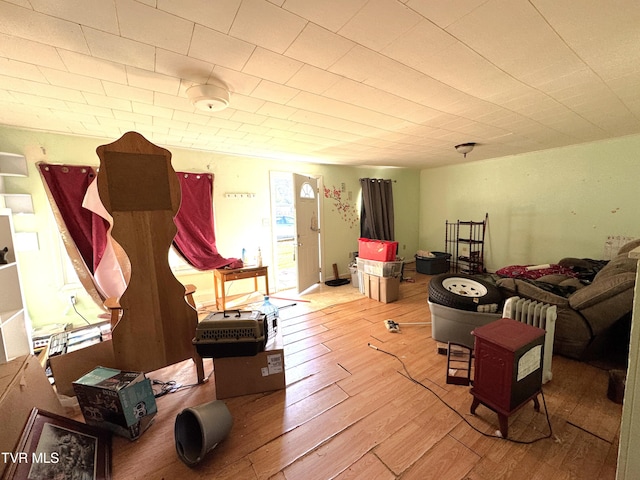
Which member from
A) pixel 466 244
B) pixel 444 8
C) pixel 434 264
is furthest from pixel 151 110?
pixel 466 244

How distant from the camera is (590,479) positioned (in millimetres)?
1211

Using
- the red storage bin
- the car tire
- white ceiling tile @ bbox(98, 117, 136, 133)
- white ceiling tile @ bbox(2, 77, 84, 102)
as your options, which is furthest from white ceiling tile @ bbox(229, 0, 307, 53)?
the red storage bin

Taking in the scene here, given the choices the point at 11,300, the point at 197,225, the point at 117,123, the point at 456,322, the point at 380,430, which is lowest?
the point at 380,430

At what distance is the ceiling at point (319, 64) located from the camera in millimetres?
1080

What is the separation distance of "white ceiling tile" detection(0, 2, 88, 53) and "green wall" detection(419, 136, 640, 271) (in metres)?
5.42

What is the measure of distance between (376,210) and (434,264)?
1530 millimetres

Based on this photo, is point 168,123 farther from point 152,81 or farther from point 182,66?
point 182,66

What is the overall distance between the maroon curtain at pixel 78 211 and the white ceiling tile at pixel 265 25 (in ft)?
8.67

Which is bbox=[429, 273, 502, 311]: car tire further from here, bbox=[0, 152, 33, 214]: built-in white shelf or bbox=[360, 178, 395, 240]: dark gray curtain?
bbox=[0, 152, 33, 214]: built-in white shelf

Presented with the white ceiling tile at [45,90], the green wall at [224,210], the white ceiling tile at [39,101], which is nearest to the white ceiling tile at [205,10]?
the white ceiling tile at [45,90]

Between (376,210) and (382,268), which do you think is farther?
(376,210)

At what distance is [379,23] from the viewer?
45.1 inches

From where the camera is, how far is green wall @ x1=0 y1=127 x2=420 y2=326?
261 cm

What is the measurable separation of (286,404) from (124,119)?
8.99 ft
